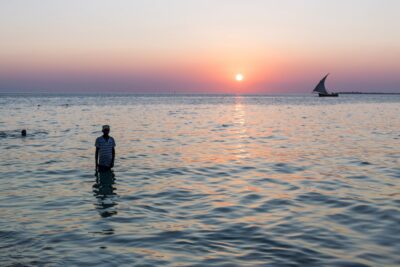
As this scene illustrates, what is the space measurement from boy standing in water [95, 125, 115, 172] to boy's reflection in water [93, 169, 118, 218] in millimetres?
364

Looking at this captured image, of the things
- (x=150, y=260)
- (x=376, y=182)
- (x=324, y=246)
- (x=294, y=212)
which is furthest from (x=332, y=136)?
(x=150, y=260)

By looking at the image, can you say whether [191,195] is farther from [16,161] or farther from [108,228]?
[16,161]

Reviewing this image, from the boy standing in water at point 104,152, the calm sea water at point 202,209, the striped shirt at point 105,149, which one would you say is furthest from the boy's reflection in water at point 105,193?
the striped shirt at point 105,149

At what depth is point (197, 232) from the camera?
1040 centimetres

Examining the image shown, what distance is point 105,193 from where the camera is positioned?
14.9 meters

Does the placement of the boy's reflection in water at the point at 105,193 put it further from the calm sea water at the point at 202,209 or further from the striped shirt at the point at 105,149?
the striped shirt at the point at 105,149

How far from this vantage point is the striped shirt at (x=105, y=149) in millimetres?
16903

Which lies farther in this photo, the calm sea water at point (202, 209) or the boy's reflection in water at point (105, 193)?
the boy's reflection in water at point (105, 193)

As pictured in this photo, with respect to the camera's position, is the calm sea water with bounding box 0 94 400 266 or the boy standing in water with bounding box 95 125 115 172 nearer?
the calm sea water with bounding box 0 94 400 266

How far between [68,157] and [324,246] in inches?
698

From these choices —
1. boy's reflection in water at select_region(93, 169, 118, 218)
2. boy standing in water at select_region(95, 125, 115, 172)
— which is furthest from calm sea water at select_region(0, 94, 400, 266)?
boy standing in water at select_region(95, 125, 115, 172)

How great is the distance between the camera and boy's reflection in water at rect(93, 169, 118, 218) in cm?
1262

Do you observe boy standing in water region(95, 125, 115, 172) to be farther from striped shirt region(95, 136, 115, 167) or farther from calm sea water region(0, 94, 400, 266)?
calm sea water region(0, 94, 400, 266)

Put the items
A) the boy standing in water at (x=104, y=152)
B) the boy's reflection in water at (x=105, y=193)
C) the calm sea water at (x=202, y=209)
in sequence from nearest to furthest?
the calm sea water at (x=202, y=209) < the boy's reflection in water at (x=105, y=193) < the boy standing in water at (x=104, y=152)
